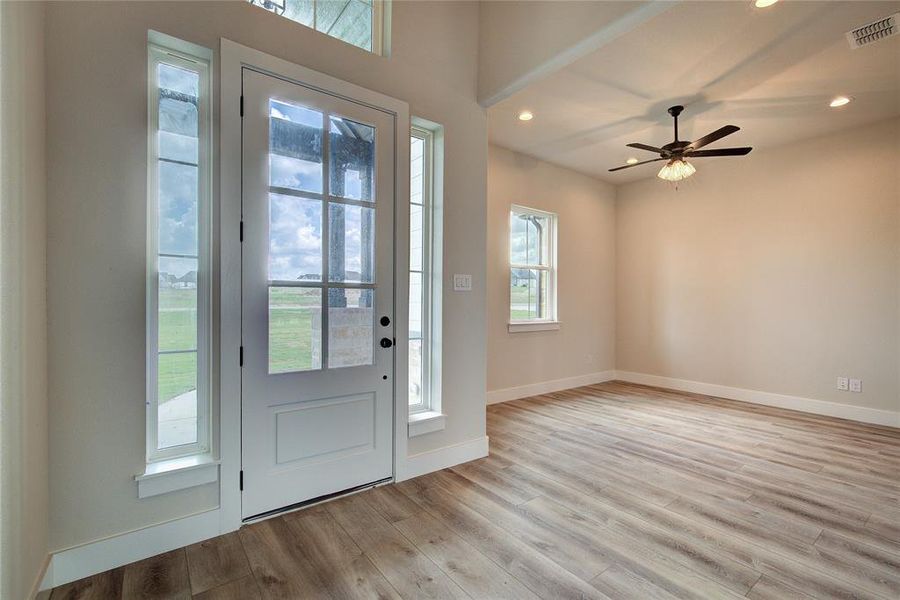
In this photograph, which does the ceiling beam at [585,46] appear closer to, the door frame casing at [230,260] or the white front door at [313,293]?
the white front door at [313,293]

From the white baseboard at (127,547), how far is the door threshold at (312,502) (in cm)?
18

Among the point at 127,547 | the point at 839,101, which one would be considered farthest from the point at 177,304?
the point at 839,101

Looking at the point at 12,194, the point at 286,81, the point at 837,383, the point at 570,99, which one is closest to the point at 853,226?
the point at 837,383

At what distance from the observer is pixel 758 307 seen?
461cm

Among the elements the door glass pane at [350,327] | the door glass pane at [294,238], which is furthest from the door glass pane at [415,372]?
the door glass pane at [294,238]

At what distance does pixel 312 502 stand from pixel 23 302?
158 centimetres

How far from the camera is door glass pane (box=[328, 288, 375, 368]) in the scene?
226 centimetres

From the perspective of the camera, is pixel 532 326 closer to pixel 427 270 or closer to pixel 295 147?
pixel 427 270

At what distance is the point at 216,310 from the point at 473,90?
226 centimetres

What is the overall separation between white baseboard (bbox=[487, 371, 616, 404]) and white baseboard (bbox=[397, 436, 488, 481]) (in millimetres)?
1510

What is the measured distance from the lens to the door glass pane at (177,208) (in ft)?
6.15

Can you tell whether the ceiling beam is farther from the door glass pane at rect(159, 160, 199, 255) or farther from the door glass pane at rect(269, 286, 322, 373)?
the door glass pane at rect(159, 160, 199, 255)

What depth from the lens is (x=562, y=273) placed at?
5219 mm

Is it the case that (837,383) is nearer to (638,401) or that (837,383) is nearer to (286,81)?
(638,401)
